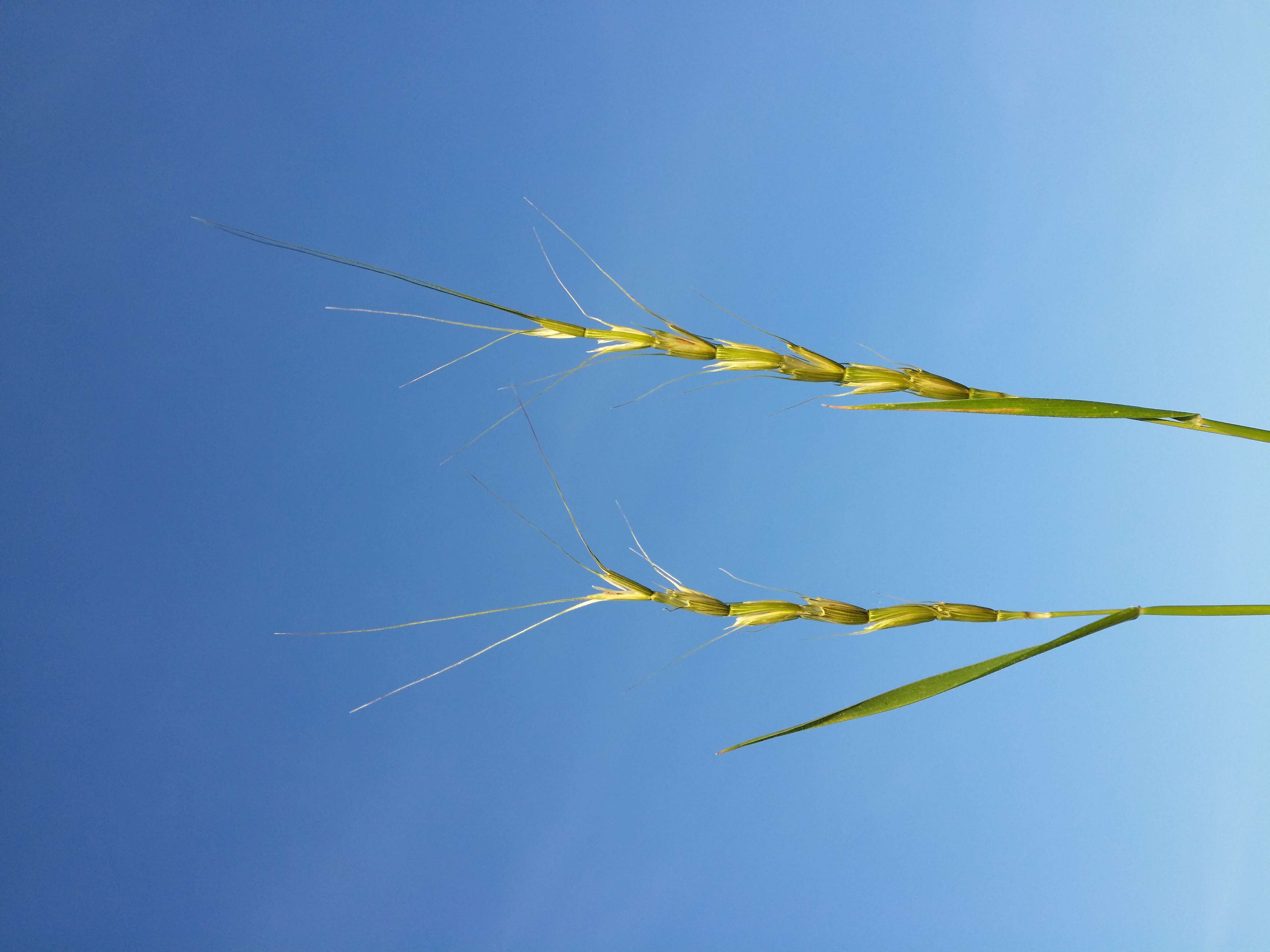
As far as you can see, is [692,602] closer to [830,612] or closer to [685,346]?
[830,612]

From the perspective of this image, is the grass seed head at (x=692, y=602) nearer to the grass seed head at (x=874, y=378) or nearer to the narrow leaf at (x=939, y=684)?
the narrow leaf at (x=939, y=684)

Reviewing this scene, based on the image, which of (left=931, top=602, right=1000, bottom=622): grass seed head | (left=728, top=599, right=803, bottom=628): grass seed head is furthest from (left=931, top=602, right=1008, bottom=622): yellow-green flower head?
(left=728, top=599, right=803, bottom=628): grass seed head

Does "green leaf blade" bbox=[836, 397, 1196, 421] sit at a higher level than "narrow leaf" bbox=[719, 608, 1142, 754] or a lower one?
higher

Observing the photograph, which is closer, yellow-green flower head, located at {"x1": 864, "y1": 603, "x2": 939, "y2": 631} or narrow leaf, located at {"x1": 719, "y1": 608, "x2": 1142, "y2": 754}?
narrow leaf, located at {"x1": 719, "y1": 608, "x2": 1142, "y2": 754}

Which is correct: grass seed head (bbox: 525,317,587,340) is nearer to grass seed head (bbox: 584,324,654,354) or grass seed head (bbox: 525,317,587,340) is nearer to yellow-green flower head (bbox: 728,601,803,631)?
grass seed head (bbox: 584,324,654,354)

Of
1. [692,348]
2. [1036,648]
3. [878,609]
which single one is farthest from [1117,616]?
[692,348]

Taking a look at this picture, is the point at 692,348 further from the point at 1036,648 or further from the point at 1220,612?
the point at 1220,612

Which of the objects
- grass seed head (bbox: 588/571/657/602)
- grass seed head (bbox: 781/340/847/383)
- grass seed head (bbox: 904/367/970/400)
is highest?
grass seed head (bbox: 904/367/970/400)

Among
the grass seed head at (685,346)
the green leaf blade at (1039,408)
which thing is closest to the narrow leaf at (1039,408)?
the green leaf blade at (1039,408)

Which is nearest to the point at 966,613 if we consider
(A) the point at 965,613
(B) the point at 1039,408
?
(A) the point at 965,613
